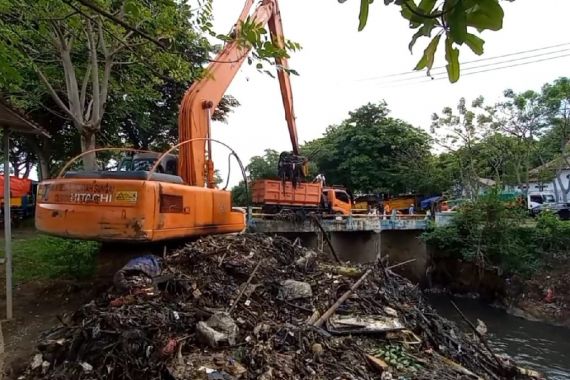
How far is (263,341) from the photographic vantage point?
14.9ft

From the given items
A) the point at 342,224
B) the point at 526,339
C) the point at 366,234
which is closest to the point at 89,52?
the point at 342,224

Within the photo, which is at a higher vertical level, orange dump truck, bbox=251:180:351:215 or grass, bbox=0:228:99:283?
orange dump truck, bbox=251:180:351:215

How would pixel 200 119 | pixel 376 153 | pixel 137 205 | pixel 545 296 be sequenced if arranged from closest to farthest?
pixel 137 205 < pixel 200 119 < pixel 545 296 < pixel 376 153

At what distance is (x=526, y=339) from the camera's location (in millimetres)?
12078

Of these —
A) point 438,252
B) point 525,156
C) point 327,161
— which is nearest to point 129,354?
point 438,252

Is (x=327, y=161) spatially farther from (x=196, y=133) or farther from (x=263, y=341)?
(x=263, y=341)

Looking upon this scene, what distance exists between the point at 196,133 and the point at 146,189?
2.62 metres

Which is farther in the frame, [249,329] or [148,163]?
[148,163]

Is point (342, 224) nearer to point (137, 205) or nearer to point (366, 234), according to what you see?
point (366, 234)

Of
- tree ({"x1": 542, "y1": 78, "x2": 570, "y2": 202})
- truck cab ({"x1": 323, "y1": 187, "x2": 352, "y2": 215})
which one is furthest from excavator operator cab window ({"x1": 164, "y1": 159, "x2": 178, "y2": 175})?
tree ({"x1": 542, "y1": 78, "x2": 570, "y2": 202})

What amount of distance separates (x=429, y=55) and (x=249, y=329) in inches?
158

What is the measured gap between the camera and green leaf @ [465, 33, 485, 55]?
113 cm

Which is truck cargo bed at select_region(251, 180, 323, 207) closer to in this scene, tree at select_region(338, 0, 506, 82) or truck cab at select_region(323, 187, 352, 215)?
truck cab at select_region(323, 187, 352, 215)

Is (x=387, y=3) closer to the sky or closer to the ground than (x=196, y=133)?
closer to the ground
